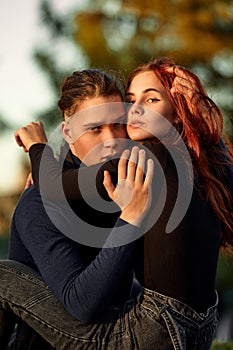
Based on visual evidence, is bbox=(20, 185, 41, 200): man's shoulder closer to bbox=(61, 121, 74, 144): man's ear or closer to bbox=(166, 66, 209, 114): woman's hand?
bbox=(61, 121, 74, 144): man's ear

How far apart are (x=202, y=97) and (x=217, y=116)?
123 mm

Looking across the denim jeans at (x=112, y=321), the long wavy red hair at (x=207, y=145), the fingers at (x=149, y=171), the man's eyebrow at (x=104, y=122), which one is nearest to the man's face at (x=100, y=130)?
the man's eyebrow at (x=104, y=122)

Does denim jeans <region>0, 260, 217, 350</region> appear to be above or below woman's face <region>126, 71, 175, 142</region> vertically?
below

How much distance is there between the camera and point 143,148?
11.6ft

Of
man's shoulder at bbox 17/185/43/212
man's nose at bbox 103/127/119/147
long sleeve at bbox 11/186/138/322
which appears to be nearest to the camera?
long sleeve at bbox 11/186/138/322

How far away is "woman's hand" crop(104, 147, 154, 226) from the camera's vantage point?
3.39 m

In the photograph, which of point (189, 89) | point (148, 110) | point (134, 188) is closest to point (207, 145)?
point (189, 89)

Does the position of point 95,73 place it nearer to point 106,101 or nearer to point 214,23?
point 106,101

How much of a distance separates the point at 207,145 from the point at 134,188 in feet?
1.72

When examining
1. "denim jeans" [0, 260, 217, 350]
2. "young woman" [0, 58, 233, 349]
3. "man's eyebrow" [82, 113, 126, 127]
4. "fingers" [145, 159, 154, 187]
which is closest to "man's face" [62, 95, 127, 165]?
"man's eyebrow" [82, 113, 126, 127]

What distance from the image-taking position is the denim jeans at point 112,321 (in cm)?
331

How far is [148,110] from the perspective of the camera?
12.9ft

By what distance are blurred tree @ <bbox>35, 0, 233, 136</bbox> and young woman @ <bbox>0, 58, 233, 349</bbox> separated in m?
16.3

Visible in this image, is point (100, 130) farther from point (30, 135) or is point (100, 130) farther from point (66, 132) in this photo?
point (30, 135)
